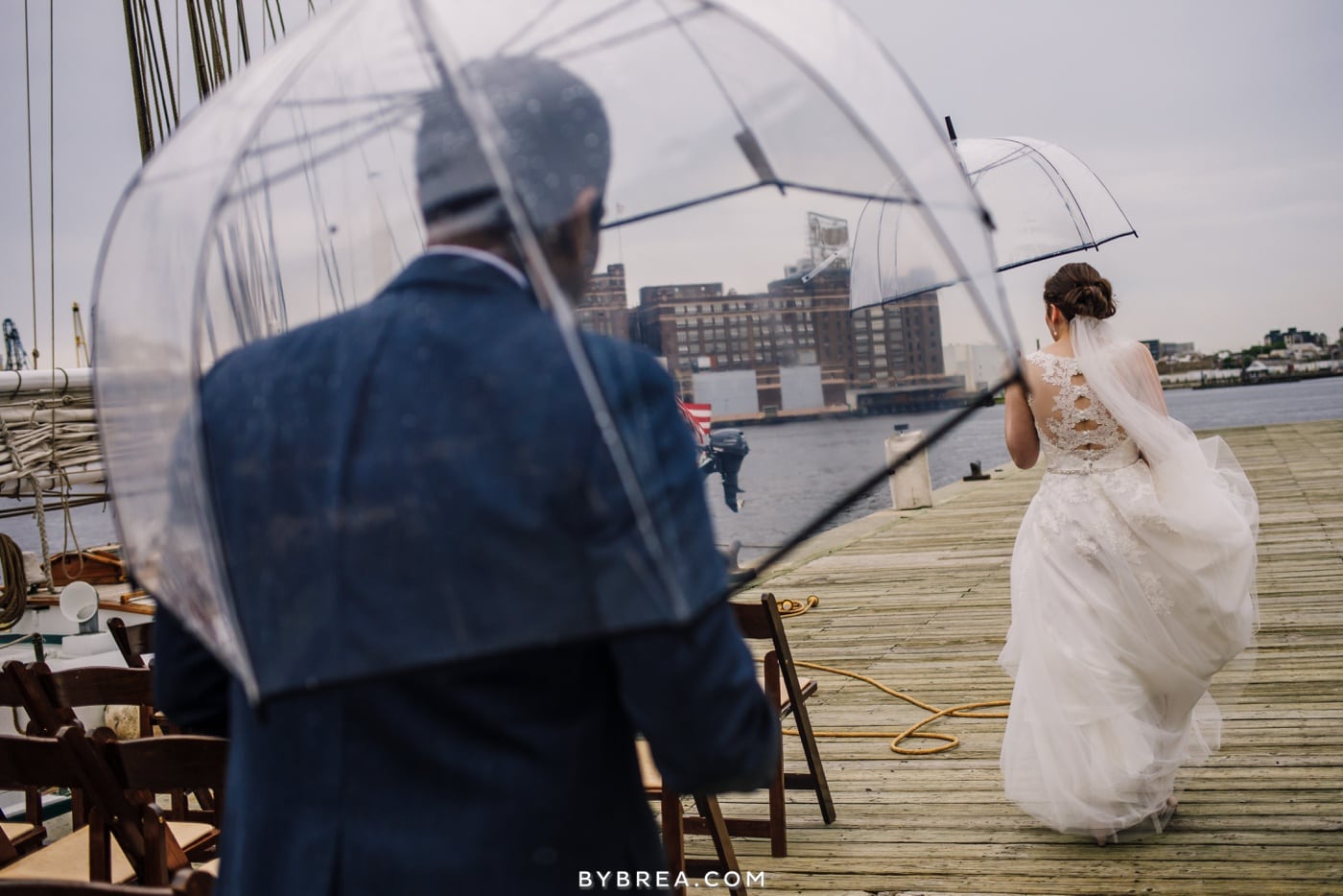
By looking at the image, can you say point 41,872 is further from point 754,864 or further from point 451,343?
point 451,343

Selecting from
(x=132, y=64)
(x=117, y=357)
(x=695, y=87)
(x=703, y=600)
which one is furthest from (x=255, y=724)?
(x=132, y=64)

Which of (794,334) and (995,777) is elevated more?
(794,334)

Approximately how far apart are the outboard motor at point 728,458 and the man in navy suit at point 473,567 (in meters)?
0.24

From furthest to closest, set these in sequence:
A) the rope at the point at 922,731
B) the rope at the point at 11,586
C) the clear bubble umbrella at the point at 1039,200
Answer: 1. the rope at the point at 11,586
2. the rope at the point at 922,731
3. the clear bubble umbrella at the point at 1039,200

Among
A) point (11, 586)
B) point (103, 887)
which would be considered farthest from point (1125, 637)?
point (11, 586)

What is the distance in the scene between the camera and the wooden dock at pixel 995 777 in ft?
11.9

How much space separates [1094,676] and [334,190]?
3.26 m

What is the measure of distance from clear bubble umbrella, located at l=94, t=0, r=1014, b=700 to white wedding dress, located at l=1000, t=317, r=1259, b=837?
2.61 metres

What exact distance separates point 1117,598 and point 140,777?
3.06 meters

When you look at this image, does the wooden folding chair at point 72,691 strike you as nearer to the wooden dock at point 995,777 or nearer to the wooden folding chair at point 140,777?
the wooden folding chair at point 140,777

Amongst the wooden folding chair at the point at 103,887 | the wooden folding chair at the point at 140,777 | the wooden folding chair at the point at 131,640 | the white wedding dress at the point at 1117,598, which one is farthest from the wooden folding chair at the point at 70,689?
the white wedding dress at the point at 1117,598

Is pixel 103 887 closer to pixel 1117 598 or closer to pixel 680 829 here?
pixel 680 829

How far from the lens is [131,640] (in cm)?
480

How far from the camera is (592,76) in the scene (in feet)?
4.22
